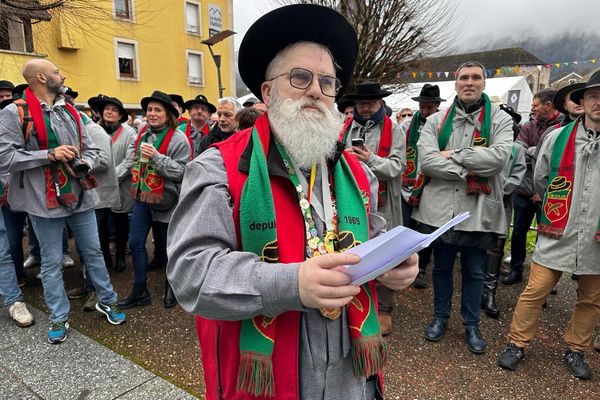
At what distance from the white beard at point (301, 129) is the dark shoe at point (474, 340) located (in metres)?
2.77

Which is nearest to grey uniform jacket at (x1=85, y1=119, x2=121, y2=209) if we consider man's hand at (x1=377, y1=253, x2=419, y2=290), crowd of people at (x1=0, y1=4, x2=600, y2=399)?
crowd of people at (x1=0, y1=4, x2=600, y2=399)

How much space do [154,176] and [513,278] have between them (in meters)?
4.39

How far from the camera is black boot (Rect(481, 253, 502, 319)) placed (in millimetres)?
4161

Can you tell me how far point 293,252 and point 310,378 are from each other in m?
0.43

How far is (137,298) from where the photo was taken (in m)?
4.23

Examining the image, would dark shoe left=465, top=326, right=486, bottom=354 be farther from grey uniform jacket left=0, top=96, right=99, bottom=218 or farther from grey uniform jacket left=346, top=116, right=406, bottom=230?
grey uniform jacket left=0, top=96, right=99, bottom=218

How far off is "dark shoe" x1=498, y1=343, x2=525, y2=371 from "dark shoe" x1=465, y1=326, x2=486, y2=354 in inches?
6.5

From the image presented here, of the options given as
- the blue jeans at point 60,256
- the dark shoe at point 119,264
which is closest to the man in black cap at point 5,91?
the dark shoe at point 119,264

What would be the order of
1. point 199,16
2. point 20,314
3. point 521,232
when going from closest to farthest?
point 20,314 < point 521,232 < point 199,16

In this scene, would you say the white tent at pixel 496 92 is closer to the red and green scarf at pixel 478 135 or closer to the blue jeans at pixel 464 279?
the red and green scarf at pixel 478 135

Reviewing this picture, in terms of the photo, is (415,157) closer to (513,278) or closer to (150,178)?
(513,278)

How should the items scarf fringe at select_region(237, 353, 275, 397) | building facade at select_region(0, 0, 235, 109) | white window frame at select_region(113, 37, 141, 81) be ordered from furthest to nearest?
1. white window frame at select_region(113, 37, 141, 81)
2. building facade at select_region(0, 0, 235, 109)
3. scarf fringe at select_region(237, 353, 275, 397)

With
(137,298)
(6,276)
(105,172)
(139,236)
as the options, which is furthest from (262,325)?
(105,172)

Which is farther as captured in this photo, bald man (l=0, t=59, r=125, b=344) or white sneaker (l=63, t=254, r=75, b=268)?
white sneaker (l=63, t=254, r=75, b=268)
